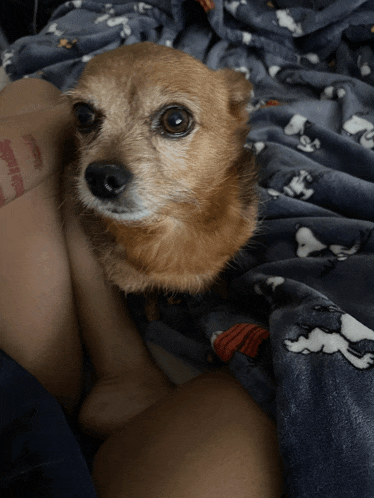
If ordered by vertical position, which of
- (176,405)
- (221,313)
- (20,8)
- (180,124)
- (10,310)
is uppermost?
(20,8)

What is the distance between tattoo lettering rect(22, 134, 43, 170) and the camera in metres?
0.83

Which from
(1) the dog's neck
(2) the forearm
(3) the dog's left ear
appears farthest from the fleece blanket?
(2) the forearm

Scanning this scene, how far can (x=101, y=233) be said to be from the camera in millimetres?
1018

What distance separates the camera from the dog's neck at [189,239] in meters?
0.95

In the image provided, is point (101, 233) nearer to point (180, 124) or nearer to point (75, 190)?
point (75, 190)

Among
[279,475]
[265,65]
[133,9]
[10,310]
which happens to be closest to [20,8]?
[133,9]

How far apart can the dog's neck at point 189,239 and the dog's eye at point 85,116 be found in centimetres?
26

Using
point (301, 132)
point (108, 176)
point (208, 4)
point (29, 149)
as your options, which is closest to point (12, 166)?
point (29, 149)

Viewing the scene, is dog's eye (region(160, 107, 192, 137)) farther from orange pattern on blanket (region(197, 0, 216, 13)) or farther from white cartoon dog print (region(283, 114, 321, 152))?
→ orange pattern on blanket (region(197, 0, 216, 13))

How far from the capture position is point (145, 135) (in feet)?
2.90

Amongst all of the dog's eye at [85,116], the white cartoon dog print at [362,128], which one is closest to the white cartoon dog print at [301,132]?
the white cartoon dog print at [362,128]

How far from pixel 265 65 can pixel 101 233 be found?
4.01 feet

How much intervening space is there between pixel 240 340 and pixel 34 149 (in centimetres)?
65

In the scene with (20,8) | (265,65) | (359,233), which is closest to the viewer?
(359,233)
